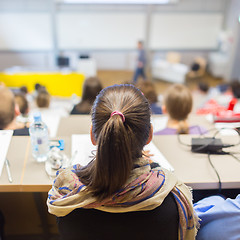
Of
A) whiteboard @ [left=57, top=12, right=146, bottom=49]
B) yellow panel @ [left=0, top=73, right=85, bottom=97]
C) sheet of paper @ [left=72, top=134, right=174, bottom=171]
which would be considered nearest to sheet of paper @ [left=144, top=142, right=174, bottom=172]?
sheet of paper @ [left=72, top=134, right=174, bottom=171]

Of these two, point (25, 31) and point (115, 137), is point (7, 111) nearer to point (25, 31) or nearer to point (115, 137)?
point (115, 137)

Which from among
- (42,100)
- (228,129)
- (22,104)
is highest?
(228,129)

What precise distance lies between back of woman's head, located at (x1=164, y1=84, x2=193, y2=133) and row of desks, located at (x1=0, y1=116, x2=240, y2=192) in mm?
489

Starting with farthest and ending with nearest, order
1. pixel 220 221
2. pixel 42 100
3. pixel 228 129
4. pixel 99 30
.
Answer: pixel 99 30
pixel 42 100
pixel 228 129
pixel 220 221

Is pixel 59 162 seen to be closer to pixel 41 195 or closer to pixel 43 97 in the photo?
pixel 41 195

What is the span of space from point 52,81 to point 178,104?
3.81m

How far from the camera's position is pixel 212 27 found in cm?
708

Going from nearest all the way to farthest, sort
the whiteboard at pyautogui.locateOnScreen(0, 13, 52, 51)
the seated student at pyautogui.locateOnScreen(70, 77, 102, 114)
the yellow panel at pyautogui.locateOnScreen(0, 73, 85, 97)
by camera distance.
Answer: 1. the seated student at pyautogui.locateOnScreen(70, 77, 102, 114)
2. the yellow panel at pyautogui.locateOnScreen(0, 73, 85, 97)
3. the whiteboard at pyautogui.locateOnScreen(0, 13, 52, 51)

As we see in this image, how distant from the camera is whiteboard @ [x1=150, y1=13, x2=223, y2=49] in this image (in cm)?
693

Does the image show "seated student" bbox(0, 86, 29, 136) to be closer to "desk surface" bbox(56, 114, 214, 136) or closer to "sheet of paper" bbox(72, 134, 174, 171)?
"desk surface" bbox(56, 114, 214, 136)

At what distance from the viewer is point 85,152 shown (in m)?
1.07

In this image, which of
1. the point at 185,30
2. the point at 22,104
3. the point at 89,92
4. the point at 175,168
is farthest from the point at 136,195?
the point at 185,30

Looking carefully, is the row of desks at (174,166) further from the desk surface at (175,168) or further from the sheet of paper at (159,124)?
the sheet of paper at (159,124)

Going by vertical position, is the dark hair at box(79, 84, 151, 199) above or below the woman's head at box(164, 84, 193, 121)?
above
